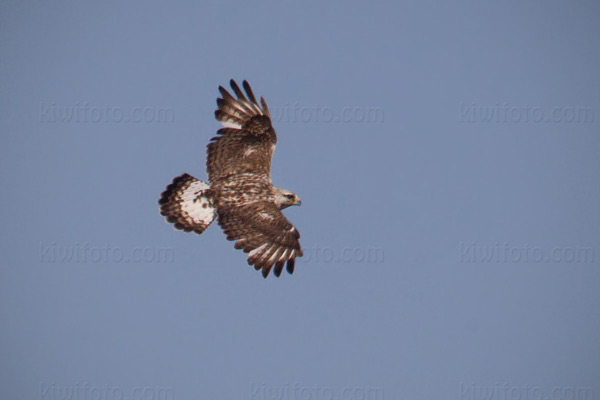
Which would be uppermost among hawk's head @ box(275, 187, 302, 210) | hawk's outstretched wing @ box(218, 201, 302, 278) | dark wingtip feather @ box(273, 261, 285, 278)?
hawk's head @ box(275, 187, 302, 210)

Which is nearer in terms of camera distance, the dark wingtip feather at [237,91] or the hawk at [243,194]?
the hawk at [243,194]

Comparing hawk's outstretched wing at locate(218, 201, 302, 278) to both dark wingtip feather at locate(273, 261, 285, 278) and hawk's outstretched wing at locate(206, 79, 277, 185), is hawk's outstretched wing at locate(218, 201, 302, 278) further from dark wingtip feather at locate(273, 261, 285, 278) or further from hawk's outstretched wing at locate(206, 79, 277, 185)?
hawk's outstretched wing at locate(206, 79, 277, 185)

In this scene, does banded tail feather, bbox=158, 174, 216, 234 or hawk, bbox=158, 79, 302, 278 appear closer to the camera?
hawk, bbox=158, 79, 302, 278

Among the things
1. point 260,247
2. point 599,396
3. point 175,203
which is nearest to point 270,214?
point 260,247

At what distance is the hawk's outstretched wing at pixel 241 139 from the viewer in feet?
49.2

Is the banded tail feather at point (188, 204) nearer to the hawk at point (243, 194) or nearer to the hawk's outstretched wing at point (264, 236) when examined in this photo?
the hawk at point (243, 194)

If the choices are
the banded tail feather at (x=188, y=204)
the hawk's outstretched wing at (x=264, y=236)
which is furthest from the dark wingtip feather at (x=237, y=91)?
the hawk's outstretched wing at (x=264, y=236)

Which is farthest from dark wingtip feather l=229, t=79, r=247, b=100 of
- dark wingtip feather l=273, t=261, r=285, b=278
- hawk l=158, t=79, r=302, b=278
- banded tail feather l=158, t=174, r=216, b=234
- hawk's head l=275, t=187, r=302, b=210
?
dark wingtip feather l=273, t=261, r=285, b=278

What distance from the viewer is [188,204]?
14.5 meters

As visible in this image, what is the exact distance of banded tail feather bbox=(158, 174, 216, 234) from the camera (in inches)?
569

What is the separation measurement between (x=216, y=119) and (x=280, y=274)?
12.5ft

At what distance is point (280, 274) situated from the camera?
13.9 meters

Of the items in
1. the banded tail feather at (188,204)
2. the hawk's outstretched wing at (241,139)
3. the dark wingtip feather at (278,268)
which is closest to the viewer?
the dark wingtip feather at (278,268)

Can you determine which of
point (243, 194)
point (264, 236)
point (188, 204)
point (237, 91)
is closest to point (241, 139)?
point (237, 91)
